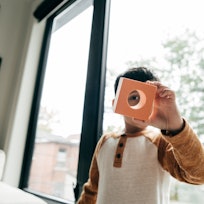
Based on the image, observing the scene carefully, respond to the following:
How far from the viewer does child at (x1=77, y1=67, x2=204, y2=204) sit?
1.63 feet

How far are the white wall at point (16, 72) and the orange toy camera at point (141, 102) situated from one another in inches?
58.0

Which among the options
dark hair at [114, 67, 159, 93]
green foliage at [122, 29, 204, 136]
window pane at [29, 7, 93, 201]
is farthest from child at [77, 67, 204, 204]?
window pane at [29, 7, 93, 201]

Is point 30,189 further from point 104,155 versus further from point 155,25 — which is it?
point 155,25

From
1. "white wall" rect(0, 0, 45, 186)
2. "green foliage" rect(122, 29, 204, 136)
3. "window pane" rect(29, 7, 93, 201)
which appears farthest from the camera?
"white wall" rect(0, 0, 45, 186)

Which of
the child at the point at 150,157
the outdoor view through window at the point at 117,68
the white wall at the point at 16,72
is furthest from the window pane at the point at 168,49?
the white wall at the point at 16,72

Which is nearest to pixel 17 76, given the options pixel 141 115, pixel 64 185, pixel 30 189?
pixel 30 189

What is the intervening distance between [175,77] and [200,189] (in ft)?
1.30

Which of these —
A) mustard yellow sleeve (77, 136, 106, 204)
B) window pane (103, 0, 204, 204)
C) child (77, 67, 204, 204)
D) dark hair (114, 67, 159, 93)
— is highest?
window pane (103, 0, 204, 204)

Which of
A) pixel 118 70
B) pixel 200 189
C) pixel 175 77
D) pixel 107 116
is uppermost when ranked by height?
pixel 118 70

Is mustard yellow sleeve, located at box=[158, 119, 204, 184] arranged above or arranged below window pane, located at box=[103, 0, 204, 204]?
below

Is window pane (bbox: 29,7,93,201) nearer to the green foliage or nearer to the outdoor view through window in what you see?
the outdoor view through window

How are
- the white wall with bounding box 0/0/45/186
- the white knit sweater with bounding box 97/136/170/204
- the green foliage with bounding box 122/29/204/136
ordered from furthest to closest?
1. the white wall with bounding box 0/0/45/186
2. the green foliage with bounding box 122/29/204/136
3. the white knit sweater with bounding box 97/136/170/204

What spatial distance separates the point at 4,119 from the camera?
6.23ft

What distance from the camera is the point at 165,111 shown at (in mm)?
528
